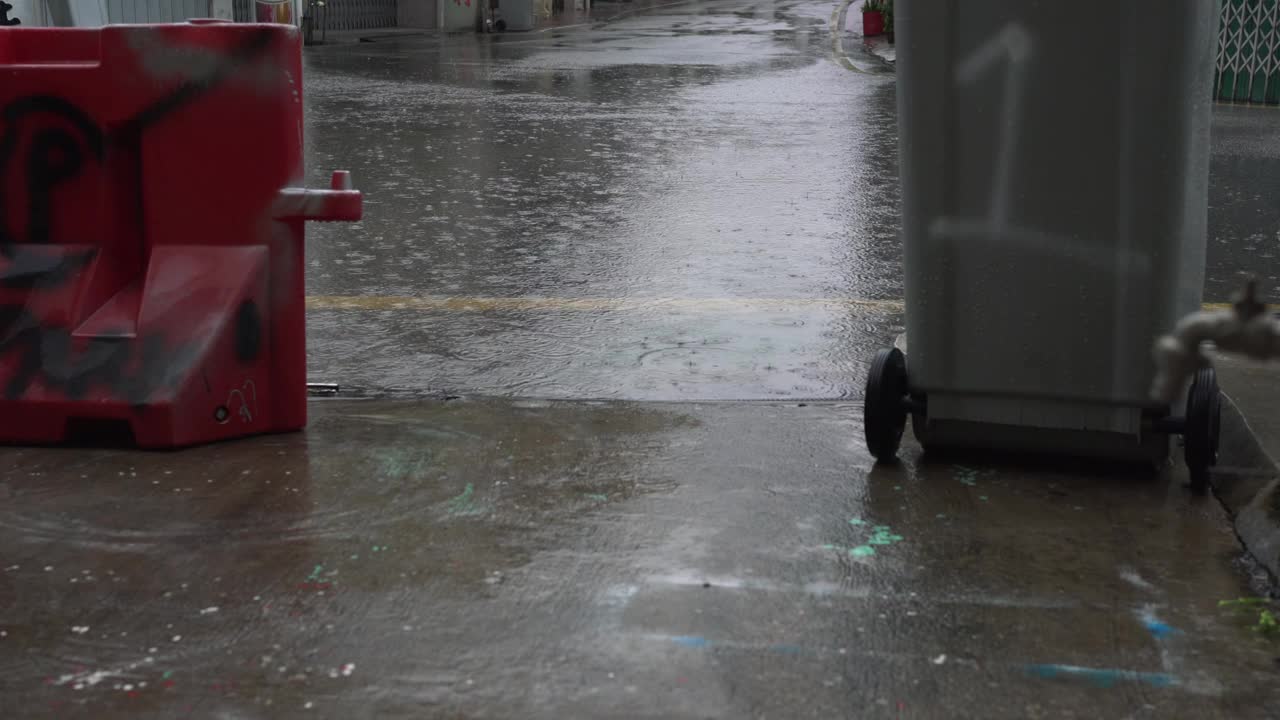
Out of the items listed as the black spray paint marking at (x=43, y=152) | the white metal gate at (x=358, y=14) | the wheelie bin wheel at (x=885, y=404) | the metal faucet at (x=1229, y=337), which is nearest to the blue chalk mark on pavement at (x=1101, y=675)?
the wheelie bin wheel at (x=885, y=404)

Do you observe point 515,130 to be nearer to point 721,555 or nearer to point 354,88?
point 354,88

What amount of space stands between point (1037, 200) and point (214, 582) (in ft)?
7.59

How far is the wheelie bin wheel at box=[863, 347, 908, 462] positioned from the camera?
4.19 meters

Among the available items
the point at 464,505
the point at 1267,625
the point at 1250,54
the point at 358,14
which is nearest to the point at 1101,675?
the point at 1267,625

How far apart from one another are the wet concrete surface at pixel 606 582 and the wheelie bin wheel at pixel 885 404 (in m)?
0.10

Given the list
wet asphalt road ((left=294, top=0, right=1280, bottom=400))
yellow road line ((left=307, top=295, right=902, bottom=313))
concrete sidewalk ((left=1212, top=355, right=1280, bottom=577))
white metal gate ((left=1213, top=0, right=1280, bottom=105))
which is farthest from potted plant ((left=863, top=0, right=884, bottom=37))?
concrete sidewalk ((left=1212, top=355, right=1280, bottom=577))

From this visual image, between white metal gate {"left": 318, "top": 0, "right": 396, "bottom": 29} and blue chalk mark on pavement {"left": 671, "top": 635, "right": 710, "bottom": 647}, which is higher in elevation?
white metal gate {"left": 318, "top": 0, "right": 396, "bottom": 29}

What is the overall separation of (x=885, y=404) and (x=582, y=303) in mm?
2424

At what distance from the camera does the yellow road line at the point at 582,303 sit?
634cm

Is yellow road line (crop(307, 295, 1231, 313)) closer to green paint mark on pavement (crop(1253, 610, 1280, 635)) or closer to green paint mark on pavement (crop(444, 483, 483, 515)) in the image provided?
green paint mark on pavement (crop(444, 483, 483, 515))

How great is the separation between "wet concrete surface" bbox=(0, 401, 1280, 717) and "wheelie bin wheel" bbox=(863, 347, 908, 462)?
0.10 m

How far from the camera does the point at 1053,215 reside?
400 cm

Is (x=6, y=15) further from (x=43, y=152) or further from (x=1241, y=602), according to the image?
(x=1241, y=602)

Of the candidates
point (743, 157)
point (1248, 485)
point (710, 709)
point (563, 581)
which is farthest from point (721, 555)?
point (743, 157)
